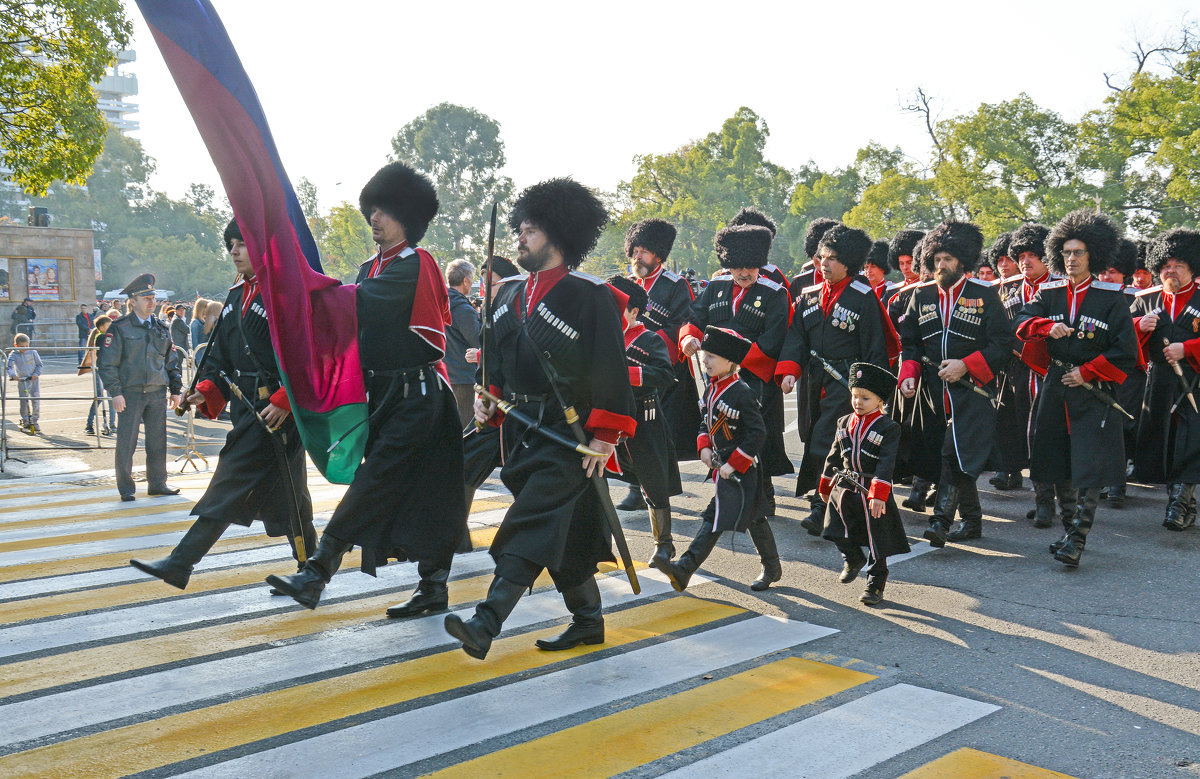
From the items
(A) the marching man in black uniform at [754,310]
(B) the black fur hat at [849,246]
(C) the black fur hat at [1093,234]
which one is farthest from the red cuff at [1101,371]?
(A) the marching man in black uniform at [754,310]

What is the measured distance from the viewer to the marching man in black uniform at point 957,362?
7.53 metres

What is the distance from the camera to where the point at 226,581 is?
6.32m

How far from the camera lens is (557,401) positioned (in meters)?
4.77

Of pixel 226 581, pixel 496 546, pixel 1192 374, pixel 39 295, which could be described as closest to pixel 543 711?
pixel 496 546

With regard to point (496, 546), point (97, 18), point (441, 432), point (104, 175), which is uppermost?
point (104, 175)

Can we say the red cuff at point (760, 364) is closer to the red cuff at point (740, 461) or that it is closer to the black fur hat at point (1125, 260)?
the red cuff at point (740, 461)

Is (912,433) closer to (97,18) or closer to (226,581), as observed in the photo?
(226,581)

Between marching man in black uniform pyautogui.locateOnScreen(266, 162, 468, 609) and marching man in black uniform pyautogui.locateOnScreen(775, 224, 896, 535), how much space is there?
3.00m

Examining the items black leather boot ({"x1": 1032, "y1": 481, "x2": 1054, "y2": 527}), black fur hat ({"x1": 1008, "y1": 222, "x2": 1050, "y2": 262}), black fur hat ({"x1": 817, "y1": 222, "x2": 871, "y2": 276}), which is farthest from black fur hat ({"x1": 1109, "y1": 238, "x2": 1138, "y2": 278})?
black fur hat ({"x1": 817, "y1": 222, "x2": 871, "y2": 276})

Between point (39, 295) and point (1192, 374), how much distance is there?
3698cm

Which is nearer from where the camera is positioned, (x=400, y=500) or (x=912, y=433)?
(x=400, y=500)

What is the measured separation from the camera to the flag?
15.9ft

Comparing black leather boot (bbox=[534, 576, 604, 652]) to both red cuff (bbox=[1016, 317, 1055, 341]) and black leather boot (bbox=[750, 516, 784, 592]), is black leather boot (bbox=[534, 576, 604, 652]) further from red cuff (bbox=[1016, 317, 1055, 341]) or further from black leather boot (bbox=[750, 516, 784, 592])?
red cuff (bbox=[1016, 317, 1055, 341])

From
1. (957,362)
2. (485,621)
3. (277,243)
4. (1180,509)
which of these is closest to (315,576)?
(485,621)
